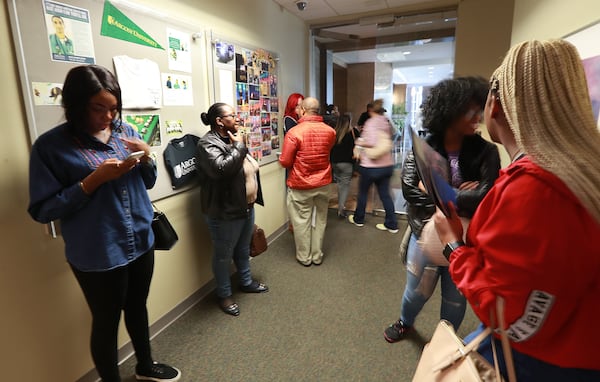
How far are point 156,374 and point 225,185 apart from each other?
1202 mm

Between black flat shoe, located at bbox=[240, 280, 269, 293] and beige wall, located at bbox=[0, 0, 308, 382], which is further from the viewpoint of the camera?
black flat shoe, located at bbox=[240, 280, 269, 293]

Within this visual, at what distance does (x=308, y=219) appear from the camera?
10.6 feet

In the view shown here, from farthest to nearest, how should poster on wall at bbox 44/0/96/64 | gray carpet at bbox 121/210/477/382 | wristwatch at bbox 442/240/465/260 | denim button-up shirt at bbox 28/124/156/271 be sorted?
1. gray carpet at bbox 121/210/477/382
2. poster on wall at bbox 44/0/96/64
3. denim button-up shirt at bbox 28/124/156/271
4. wristwatch at bbox 442/240/465/260

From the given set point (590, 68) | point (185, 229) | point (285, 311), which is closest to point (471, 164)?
point (590, 68)

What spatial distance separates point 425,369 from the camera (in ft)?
3.21

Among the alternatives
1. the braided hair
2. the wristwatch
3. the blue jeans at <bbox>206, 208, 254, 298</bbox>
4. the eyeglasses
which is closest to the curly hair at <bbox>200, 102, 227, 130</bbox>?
the blue jeans at <bbox>206, 208, 254, 298</bbox>

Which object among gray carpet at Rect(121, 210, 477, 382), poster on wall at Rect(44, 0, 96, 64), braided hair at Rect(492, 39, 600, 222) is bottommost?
gray carpet at Rect(121, 210, 477, 382)

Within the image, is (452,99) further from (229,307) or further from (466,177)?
(229,307)

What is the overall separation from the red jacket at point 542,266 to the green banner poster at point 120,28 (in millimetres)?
2004

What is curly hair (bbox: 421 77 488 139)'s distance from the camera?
149 centimetres

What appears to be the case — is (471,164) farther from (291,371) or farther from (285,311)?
(285,311)

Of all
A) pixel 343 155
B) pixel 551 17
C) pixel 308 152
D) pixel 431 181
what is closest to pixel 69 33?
pixel 431 181

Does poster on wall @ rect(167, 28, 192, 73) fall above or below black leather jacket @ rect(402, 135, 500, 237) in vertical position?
above

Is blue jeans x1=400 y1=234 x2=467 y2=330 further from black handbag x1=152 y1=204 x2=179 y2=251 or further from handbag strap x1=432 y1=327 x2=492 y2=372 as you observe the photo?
black handbag x1=152 y1=204 x2=179 y2=251
